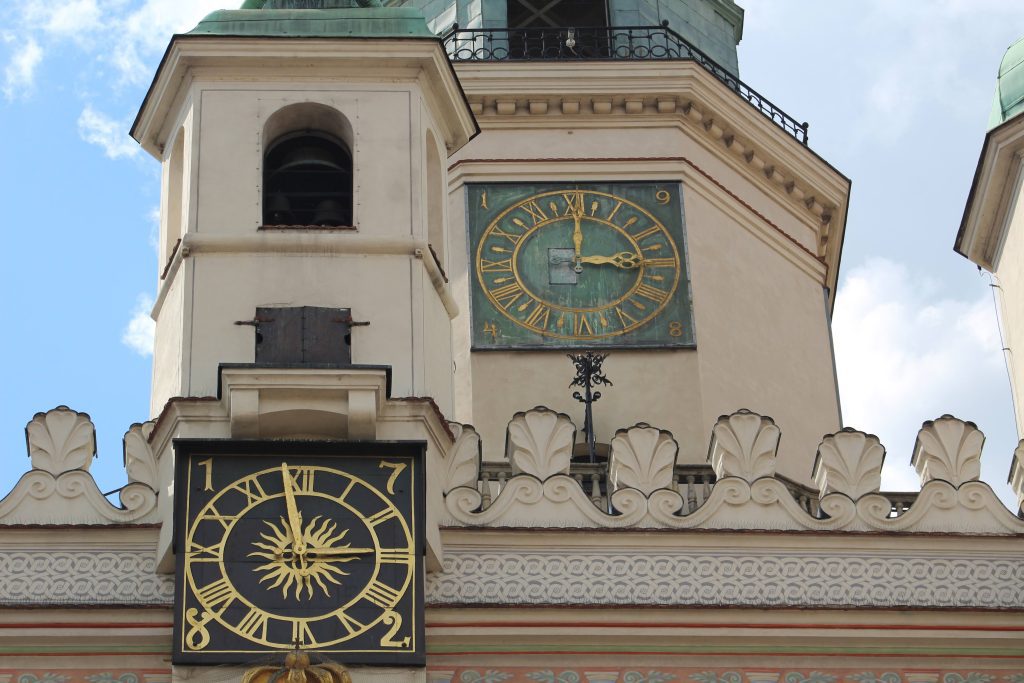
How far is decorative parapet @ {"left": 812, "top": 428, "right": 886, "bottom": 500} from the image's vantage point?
1606 cm

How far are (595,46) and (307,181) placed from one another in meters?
5.01

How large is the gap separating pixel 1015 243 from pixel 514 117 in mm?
3818

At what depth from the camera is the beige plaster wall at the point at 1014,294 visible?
18.3m

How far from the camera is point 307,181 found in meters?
17.3

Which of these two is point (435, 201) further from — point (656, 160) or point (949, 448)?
point (656, 160)

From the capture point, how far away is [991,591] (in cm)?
1569

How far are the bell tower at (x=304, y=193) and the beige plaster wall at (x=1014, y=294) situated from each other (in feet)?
9.82

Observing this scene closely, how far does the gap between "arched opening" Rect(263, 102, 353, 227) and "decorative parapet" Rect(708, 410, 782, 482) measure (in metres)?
2.28

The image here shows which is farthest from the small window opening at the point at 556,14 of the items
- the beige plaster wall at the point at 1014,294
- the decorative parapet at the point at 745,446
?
the decorative parapet at the point at 745,446

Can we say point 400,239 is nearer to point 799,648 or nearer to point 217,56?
point 217,56

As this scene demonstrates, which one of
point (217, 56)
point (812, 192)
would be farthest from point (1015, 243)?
point (217, 56)

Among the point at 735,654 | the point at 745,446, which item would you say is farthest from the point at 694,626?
the point at 745,446

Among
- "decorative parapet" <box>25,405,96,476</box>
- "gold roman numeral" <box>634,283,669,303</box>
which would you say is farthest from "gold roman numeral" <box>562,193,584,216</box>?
"decorative parapet" <box>25,405,96,476</box>

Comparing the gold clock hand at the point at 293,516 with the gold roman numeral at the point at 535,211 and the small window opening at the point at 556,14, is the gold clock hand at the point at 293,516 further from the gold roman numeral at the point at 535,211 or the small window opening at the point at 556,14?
the small window opening at the point at 556,14
